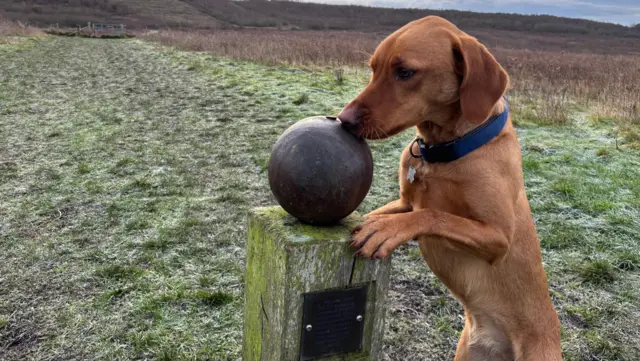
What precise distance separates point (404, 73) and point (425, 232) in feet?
2.92

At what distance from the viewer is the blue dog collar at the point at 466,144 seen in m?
2.66

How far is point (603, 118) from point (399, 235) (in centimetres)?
1087

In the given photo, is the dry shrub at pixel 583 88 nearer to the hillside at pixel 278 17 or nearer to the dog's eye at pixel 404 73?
the dog's eye at pixel 404 73

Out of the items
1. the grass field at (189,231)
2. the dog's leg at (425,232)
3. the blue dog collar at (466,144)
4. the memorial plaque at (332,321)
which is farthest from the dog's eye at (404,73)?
the grass field at (189,231)

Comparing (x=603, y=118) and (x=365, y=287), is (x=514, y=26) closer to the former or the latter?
(x=603, y=118)

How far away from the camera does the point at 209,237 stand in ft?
17.1

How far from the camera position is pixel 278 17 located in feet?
232

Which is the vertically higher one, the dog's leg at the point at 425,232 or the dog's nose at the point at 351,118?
the dog's nose at the point at 351,118

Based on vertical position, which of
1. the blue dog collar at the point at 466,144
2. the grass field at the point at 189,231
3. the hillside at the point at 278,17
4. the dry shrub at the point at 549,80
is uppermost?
the hillside at the point at 278,17

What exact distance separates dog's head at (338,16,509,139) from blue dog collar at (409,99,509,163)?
9 centimetres

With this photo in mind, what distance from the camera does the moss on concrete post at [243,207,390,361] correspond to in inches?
93.6

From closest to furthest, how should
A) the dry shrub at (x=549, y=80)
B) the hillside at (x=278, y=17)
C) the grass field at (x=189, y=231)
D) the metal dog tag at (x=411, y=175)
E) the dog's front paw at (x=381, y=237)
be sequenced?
the dog's front paw at (x=381, y=237) → the metal dog tag at (x=411, y=175) → the grass field at (x=189, y=231) → the dry shrub at (x=549, y=80) → the hillside at (x=278, y=17)

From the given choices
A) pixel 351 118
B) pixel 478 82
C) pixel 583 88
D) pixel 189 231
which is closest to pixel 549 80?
pixel 583 88

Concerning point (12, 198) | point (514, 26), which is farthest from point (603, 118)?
point (514, 26)
